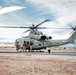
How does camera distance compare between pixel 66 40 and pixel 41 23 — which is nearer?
pixel 66 40

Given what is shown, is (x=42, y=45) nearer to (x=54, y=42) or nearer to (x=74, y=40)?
(x=54, y=42)

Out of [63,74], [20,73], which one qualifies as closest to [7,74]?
[20,73]

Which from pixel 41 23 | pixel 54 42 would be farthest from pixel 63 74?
pixel 41 23

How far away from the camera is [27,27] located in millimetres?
76750

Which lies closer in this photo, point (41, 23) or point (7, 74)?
point (7, 74)

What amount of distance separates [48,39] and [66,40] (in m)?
6.31

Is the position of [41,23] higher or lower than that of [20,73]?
higher

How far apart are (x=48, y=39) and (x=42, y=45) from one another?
2975 mm

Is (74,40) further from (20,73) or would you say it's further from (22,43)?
(20,73)

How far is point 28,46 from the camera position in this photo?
72938 millimetres

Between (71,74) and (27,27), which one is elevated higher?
(27,27)

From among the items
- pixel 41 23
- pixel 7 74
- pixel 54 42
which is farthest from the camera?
pixel 41 23

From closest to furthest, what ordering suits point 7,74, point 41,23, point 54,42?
point 7,74
point 54,42
point 41,23

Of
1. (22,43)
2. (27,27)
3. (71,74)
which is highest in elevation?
(27,27)
